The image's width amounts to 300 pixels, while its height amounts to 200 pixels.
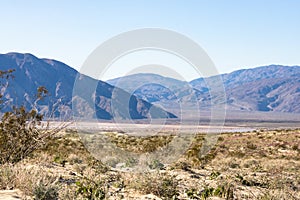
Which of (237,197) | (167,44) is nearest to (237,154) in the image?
(167,44)

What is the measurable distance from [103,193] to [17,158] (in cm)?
449

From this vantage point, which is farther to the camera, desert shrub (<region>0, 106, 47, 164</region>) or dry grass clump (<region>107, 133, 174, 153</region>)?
dry grass clump (<region>107, 133, 174, 153</region>)

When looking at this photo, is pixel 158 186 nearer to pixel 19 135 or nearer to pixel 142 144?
pixel 19 135

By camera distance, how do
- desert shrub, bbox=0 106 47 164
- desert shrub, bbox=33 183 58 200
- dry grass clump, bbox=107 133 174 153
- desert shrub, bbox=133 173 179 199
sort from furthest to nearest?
dry grass clump, bbox=107 133 174 153
desert shrub, bbox=0 106 47 164
desert shrub, bbox=133 173 179 199
desert shrub, bbox=33 183 58 200

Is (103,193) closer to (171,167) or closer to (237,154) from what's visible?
(171,167)

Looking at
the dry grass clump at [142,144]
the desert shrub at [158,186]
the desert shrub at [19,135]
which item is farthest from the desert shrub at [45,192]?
the dry grass clump at [142,144]

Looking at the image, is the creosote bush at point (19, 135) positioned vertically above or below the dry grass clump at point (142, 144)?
above

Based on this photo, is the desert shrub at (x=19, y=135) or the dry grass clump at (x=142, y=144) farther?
the dry grass clump at (x=142, y=144)

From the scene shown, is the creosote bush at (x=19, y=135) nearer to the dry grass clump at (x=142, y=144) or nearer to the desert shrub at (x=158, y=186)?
the desert shrub at (x=158, y=186)

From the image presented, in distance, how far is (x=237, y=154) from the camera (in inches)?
989

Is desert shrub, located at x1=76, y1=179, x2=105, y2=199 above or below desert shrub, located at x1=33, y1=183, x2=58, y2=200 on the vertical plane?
below

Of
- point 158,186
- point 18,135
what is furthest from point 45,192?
point 18,135

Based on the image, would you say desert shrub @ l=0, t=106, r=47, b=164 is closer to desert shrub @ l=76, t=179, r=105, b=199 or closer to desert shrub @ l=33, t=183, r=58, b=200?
desert shrub @ l=76, t=179, r=105, b=199

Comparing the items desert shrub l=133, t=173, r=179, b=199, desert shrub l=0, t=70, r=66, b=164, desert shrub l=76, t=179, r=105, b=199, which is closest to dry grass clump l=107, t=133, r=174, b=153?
desert shrub l=0, t=70, r=66, b=164
